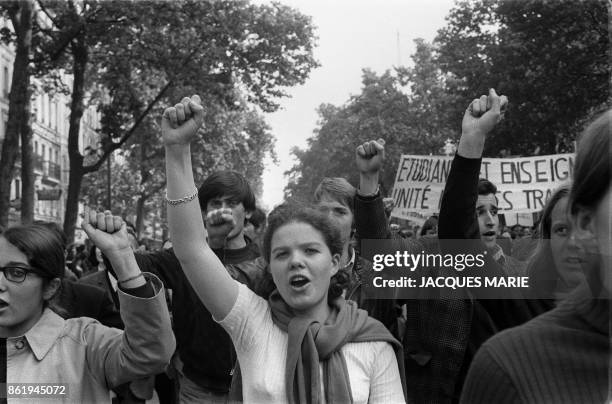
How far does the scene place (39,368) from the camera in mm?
2537

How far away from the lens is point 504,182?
314 inches

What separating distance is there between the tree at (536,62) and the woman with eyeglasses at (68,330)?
13.4 metres

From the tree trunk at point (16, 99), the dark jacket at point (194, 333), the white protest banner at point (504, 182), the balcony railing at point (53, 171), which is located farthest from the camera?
the balcony railing at point (53, 171)

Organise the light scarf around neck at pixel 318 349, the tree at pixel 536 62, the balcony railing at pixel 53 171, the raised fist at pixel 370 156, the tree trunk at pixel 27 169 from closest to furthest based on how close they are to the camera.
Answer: the light scarf around neck at pixel 318 349 → the raised fist at pixel 370 156 → the tree trunk at pixel 27 169 → the tree at pixel 536 62 → the balcony railing at pixel 53 171

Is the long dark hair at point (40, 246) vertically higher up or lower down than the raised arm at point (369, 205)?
lower down

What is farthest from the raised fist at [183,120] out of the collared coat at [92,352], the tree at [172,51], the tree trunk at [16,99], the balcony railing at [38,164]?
the balcony railing at [38,164]

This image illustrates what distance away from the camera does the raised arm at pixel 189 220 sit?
242 centimetres

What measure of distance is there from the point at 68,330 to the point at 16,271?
0.27m

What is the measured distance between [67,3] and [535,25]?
9.49 metres

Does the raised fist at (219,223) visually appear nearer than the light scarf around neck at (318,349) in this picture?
No

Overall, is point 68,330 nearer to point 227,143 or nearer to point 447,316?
point 447,316

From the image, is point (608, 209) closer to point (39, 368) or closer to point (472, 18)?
point (39, 368)

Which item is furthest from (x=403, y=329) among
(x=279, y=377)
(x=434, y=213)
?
(x=434, y=213)

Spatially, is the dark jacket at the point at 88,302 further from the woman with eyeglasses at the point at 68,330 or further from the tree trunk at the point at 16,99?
the tree trunk at the point at 16,99
